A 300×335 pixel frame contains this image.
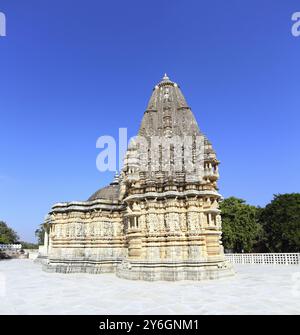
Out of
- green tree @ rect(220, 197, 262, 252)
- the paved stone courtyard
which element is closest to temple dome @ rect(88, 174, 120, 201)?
the paved stone courtyard

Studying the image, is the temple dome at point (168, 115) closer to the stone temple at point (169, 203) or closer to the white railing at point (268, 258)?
the stone temple at point (169, 203)

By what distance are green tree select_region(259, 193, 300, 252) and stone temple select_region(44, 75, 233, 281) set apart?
1888 cm

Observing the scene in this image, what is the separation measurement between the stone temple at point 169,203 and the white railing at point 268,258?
33.5ft

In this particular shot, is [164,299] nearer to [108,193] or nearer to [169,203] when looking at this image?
[169,203]

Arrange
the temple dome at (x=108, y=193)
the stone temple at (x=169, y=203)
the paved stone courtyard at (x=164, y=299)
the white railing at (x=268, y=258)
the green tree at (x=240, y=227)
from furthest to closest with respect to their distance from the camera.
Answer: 1. the green tree at (x=240, y=227)
2. the temple dome at (x=108, y=193)
3. the white railing at (x=268, y=258)
4. the stone temple at (x=169, y=203)
5. the paved stone courtyard at (x=164, y=299)

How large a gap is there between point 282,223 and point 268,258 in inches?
373

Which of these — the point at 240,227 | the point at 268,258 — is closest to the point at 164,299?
the point at 268,258

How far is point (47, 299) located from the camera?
11141 mm

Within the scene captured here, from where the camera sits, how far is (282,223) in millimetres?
34969

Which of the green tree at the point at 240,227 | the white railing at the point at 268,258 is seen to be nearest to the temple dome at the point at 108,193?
the white railing at the point at 268,258

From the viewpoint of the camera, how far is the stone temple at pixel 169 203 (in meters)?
16.6

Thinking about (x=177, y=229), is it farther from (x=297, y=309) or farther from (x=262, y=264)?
(x=262, y=264)
